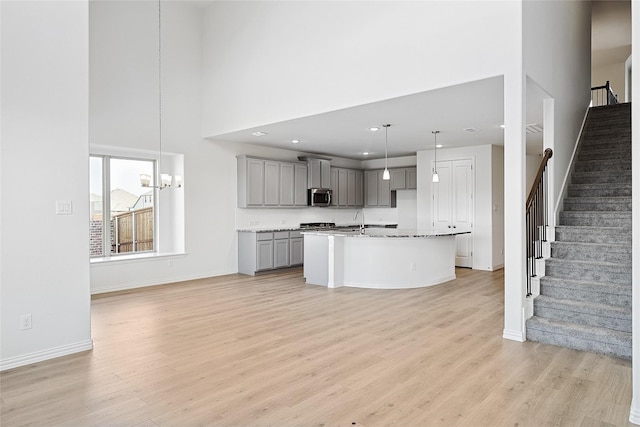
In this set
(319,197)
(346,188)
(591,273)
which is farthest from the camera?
(346,188)

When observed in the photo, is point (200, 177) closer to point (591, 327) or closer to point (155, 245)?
point (155, 245)

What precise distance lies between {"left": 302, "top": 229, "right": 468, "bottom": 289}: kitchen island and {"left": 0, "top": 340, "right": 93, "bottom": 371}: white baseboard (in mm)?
3698

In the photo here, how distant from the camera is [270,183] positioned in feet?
28.1

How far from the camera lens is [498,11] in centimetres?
433

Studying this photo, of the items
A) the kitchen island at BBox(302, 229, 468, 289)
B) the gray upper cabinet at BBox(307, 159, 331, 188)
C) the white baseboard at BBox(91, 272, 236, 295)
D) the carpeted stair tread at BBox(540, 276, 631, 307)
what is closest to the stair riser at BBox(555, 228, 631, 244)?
the carpeted stair tread at BBox(540, 276, 631, 307)

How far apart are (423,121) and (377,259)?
223cm

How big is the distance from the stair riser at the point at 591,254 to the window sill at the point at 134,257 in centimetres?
580

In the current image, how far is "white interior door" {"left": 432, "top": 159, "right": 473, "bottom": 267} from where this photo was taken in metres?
8.70

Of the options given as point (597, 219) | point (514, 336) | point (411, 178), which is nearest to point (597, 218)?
point (597, 219)

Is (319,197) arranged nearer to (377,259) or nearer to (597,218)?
(377,259)

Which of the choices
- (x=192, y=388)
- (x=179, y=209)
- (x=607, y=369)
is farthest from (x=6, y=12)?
(x=607, y=369)

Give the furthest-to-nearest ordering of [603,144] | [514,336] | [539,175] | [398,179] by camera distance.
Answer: [398,179]
[603,144]
[539,175]
[514,336]

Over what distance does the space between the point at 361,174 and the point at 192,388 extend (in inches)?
331

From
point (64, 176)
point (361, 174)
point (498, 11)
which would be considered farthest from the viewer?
point (361, 174)
